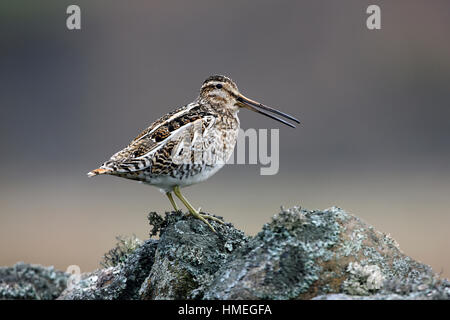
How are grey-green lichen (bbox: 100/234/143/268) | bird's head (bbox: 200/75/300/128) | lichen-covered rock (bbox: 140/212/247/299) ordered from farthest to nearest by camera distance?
1. bird's head (bbox: 200/75/300/128)
2. grey-green lichen (bbox: 100/234/143/268)
3. lichen-covered rock (bbox: 140/212/247/299)

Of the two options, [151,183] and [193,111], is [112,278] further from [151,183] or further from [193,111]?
[193,111]

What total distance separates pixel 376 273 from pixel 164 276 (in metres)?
1.63

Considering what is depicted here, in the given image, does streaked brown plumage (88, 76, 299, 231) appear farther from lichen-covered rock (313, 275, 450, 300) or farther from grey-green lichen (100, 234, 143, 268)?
lichen-covered rock (313, 275, 450, 300)

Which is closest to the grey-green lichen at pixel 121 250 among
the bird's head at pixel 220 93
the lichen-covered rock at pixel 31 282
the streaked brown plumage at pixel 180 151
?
the lichen-covered rock at pixel 31 282

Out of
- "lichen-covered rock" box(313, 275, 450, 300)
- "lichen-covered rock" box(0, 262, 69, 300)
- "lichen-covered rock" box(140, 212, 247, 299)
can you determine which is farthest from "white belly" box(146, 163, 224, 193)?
"lichen-covered rock" box(313, 275, 450, 300)

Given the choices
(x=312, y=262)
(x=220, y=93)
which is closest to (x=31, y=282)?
(x=220, y=93)

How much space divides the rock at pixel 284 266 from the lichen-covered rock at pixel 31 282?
0.59 m

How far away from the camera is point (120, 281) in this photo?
5125 millimetres

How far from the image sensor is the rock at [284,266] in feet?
13.3

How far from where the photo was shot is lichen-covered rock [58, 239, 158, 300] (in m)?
5.06

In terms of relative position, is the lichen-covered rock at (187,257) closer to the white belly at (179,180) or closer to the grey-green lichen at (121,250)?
the white belly at (179,180)

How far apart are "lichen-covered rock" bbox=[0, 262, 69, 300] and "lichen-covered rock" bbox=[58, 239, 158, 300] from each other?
299 mm
